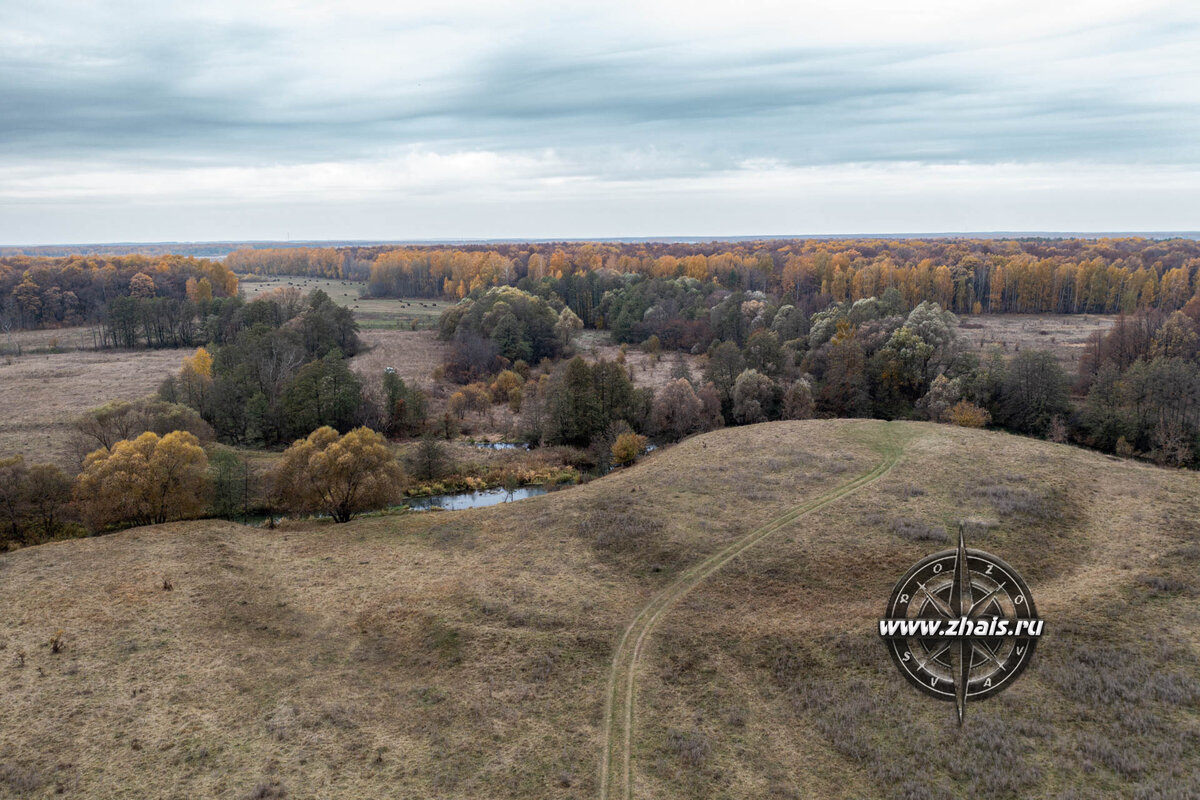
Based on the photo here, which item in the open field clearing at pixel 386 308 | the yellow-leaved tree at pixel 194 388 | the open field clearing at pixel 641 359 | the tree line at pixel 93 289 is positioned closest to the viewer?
the yellow-leaved tree at pixel 194 388

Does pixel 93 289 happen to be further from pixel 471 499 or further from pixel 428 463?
pixel 471 499

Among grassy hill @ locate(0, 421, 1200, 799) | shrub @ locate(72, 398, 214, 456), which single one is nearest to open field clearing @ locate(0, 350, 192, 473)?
shrub @ locate(72, 398, 214, 456)

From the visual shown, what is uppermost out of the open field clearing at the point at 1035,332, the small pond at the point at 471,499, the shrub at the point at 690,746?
the open field clearing at the point at 1035,332

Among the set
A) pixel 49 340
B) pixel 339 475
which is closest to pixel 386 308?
pixel 49 340

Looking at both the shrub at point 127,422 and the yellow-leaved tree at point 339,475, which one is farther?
the shrub at point 127,422

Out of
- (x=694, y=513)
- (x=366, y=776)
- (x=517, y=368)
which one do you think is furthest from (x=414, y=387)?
(x=366, y=776)

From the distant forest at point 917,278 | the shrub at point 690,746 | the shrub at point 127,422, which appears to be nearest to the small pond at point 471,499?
the shrub at point 127,422

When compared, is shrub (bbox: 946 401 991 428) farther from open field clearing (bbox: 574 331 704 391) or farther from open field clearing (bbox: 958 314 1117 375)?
open field clearing (bbox: 574 331 704 391)

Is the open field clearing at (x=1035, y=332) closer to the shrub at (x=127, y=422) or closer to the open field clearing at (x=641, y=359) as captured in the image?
the open field clearing at (x=641, y=359)

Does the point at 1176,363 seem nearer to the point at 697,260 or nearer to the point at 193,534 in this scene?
the point at 193,534
